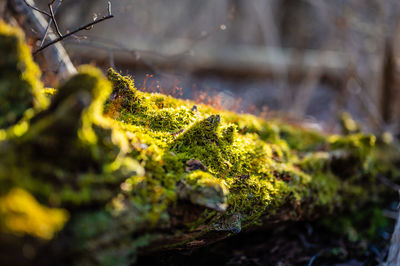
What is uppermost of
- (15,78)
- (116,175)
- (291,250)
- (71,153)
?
(15,78)

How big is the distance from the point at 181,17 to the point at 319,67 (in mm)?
6748

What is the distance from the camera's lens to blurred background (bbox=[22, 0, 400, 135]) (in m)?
7.65

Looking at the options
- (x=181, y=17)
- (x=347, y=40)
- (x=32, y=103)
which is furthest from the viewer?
(x=181, y=17)

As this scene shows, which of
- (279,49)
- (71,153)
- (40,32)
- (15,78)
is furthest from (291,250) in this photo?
(279,49)

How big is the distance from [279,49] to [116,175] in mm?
13280

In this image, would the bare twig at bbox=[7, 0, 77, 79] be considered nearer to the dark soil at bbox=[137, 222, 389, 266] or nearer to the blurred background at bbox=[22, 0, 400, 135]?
the dark soil at bbox=[137, 222, 389, 266]

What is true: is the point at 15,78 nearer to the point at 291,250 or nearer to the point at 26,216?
the point at 26,216

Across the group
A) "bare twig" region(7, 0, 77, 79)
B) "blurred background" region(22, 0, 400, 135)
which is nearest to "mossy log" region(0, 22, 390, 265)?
"bare twig" region(7, 0, 77, 79)

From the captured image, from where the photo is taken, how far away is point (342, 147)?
161 inches

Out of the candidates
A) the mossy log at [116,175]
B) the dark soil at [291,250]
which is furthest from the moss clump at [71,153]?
the dark soil at [291,250]

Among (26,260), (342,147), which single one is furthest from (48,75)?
(342,147)

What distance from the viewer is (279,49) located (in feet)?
44.4

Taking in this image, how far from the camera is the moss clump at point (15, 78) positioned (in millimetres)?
1868

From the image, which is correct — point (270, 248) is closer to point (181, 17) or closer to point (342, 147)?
point (342, 147)
